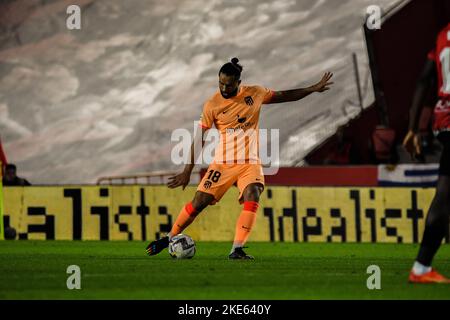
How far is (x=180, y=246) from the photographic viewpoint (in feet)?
43.3

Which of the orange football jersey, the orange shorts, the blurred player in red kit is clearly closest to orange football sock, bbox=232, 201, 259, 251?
the orange shorts

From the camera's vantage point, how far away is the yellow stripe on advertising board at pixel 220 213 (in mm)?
18656

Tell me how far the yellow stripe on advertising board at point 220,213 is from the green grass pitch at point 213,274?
7.21 ft

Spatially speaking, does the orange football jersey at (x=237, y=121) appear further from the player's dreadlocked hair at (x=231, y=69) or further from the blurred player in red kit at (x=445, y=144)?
the blurred player in red kit at (x=445, y=144)

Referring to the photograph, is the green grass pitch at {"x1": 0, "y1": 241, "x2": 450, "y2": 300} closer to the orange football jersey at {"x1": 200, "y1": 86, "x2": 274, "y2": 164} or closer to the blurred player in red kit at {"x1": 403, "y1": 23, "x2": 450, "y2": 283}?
the blurred player in red kit at {"x1": 403, "y1": 23, "x2": 450, "y2": 283}

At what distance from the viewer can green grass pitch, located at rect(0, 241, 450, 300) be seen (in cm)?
896

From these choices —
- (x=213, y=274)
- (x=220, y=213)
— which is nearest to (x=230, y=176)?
(x=213, y=274)

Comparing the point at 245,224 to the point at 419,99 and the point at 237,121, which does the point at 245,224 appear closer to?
the point at 237,121

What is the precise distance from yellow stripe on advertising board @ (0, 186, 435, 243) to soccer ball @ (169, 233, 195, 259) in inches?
239

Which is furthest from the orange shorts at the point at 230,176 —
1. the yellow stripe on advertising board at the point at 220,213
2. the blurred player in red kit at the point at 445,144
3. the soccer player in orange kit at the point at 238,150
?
the yellow stripe on advertising board at the point at 220,213

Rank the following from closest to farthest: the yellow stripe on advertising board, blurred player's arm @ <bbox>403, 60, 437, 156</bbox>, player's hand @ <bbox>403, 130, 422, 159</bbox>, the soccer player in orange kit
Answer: player's hand @ <bbox>403, 130, 422, 159</bbox> < blurred player's arm @ <bbox>403, 60, 437, 156</bbox> < the soccer player in orange kit < the yellow stripe on advertising board

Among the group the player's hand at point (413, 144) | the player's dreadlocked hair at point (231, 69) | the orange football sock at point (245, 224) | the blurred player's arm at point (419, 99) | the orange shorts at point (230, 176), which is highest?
the player's dreadlocked hair at point (231, 69)

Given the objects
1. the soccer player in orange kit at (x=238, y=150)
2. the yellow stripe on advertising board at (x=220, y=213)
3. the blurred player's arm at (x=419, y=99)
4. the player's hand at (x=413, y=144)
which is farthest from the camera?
the yellow stripe on advertising board at (x=220, y=213)

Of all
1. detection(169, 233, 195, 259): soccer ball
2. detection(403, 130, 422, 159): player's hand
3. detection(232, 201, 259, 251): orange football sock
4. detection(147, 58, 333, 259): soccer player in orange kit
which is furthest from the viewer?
detection(169, 233, 195, 259): soccer ball
